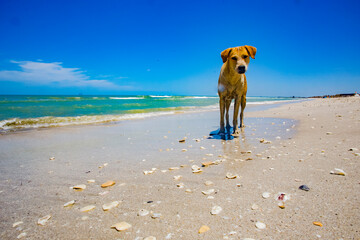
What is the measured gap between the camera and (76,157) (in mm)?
4383

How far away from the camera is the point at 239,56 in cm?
517

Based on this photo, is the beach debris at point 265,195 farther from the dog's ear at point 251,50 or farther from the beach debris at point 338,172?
the dog's ear at point 251,50

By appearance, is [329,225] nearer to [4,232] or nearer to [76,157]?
[4,232]

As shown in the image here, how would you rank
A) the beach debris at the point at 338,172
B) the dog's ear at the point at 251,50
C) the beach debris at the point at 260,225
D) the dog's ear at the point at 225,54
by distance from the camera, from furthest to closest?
the dog's ear at the point at 225,54
the dog's ear at the point at 251,50
the beach debris at the point at 338,172
the beach debris at the point at 260,225

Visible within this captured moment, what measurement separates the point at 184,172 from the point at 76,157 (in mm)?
2795

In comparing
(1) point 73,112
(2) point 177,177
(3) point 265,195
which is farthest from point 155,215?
(1) point 73,112

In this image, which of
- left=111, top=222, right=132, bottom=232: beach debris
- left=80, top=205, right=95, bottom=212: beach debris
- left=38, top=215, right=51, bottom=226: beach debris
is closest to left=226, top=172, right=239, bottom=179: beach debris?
left=111, top=222, right=132, bottom=232: beach debris

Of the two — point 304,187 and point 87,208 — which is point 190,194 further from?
point 304,187

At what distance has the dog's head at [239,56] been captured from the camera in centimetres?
494

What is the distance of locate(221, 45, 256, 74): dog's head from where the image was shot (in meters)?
4.94

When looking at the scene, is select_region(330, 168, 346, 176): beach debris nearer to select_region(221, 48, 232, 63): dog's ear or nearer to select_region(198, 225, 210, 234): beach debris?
select_region(198, 225, 210, 234): beach debris

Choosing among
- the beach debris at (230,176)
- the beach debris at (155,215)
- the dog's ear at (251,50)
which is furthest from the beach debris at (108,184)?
the dog's ear at (251,50)

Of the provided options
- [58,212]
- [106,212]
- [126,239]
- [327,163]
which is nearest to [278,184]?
[327,163]

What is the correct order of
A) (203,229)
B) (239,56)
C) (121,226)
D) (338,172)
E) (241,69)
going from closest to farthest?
(203,229) < (121,226) < (338,172) < (241,69) < (239,56)
